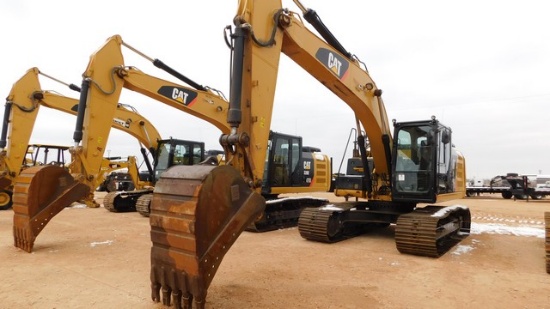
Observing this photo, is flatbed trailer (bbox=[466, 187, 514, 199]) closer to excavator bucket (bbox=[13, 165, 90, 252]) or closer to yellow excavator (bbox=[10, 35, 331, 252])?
yellow excavator (bbox=[10, 35, 331, 252])

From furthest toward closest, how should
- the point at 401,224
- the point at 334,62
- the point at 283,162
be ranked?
the point at 283,162 → the point at 401,224 → the point at 334,62

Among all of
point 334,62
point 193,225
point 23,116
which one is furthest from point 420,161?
point 23,116

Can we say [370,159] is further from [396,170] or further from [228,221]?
[228,221]

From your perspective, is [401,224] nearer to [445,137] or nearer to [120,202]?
[445,137]

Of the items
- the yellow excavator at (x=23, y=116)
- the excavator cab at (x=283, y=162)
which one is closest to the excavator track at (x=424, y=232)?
the excavator cab at (x=283, y=162)

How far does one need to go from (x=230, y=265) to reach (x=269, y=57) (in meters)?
3.08

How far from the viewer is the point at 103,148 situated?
8.00 meters

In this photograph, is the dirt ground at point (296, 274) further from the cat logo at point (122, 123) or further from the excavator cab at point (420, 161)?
the cat logo at point (122, 123)

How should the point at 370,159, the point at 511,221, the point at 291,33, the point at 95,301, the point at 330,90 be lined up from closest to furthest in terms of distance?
the point at 95,301
the point at 291,33
the point at 330,90
the point at 370,159
the point at 511,221

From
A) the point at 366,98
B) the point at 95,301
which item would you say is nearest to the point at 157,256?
the point at 95,301

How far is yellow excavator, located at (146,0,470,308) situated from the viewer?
3.35m

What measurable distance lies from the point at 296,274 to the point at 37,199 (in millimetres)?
4850

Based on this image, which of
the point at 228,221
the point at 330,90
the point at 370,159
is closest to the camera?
the point at 228,221

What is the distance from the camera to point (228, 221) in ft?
11.5
